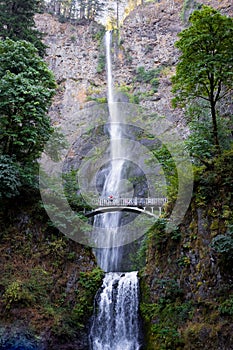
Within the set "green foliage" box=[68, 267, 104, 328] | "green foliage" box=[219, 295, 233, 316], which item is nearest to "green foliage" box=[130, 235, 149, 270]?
"green foliage" box=[68, 267, 104, 328]

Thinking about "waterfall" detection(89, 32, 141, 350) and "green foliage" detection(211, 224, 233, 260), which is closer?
"green foliage" detection(211, 224, 233, 260)

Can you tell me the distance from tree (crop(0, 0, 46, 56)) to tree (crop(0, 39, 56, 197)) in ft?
8.04

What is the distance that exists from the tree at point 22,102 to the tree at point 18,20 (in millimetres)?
2451

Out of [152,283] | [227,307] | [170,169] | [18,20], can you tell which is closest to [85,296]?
[152,283]

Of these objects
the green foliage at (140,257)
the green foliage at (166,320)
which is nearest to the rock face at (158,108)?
the green foliage at (166,320)

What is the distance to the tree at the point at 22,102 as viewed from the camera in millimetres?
12383

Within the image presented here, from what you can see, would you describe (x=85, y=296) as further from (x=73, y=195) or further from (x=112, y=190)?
(x=112, y=190)

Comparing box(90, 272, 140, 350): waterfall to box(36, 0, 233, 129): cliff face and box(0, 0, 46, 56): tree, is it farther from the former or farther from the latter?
box(36, 0, 233, 129): cliff face

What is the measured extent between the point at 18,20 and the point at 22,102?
19.2 feet

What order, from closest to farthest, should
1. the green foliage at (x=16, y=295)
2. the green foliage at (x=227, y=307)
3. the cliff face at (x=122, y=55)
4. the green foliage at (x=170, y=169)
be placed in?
1. the green foliage at (x=227, y=307)
2. the green foliage at (x=16, y=295)
3. the green foliage at (x=170, y=169)
4. the cliff face at (x=122, y=55)

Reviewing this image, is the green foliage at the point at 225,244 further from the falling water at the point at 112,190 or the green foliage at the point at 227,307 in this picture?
the falling water at the point at 112,190

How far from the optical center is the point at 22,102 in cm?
1270

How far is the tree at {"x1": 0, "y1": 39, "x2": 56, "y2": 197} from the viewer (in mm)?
12383

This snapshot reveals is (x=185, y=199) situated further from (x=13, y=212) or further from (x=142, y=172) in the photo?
(x=142, y=172)
